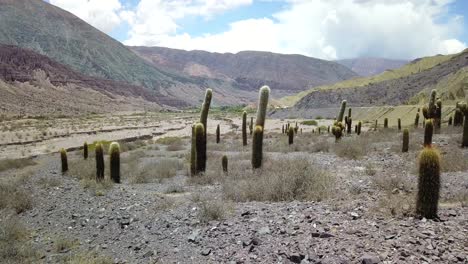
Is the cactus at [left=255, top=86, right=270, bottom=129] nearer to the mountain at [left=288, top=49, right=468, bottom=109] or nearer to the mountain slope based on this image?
the mountain at [left=288, top=49, right=468, bottom=109]

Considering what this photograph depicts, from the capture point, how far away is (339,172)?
15.1 meters

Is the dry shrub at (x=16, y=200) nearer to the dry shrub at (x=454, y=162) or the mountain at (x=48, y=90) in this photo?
the dry shrub at (x=454, y=162)

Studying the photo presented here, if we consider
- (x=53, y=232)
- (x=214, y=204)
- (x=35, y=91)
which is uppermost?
(x=35, y=91)

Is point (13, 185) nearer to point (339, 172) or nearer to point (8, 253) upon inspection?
point (8, 253)

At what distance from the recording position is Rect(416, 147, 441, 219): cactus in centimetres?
792

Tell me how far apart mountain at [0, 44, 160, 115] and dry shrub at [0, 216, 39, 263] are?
75.3m

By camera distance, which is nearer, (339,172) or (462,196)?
(462,196)

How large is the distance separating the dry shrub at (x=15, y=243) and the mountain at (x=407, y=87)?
5134cm

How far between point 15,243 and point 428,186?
9008 millimetres

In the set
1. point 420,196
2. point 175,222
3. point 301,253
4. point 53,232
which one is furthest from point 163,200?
point 420,196

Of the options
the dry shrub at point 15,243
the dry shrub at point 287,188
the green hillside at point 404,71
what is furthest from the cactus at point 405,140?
the green hillside at point 404,71

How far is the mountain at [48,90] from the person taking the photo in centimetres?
8944

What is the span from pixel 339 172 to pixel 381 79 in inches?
3445

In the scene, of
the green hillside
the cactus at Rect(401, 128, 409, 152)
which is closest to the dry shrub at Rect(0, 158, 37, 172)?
the cactus at Rect(401, 128, 409, 152)
